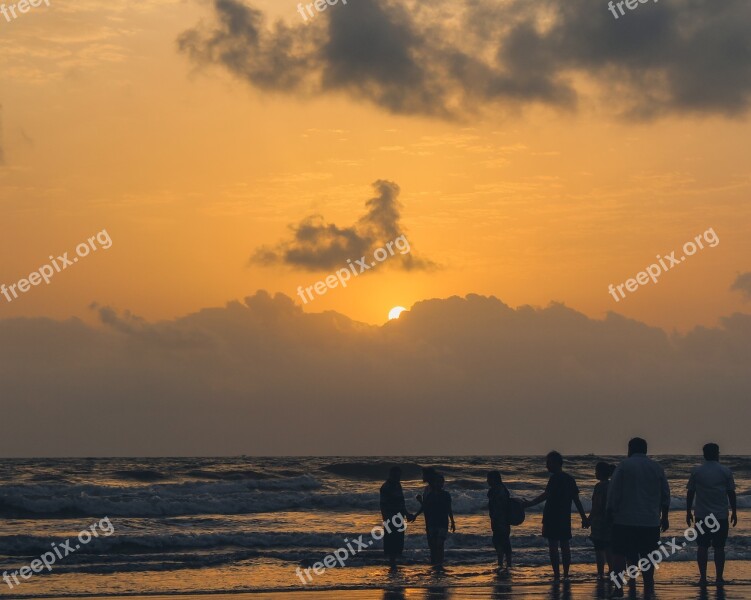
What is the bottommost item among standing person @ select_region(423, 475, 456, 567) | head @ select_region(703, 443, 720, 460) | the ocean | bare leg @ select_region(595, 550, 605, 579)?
the ocean

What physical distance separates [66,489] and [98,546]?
20.7 meters

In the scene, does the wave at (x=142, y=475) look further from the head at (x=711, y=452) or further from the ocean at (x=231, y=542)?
the head at (x=711, y=452)

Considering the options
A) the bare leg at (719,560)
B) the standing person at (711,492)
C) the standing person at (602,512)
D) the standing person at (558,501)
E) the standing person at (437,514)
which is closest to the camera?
the standing person at (711,492)

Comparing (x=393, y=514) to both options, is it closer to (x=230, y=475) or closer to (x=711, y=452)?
(x=711, y=452)

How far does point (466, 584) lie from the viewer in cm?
1616

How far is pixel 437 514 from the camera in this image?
18.1 metres

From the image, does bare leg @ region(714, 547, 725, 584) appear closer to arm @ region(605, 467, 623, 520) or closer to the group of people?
the group of people

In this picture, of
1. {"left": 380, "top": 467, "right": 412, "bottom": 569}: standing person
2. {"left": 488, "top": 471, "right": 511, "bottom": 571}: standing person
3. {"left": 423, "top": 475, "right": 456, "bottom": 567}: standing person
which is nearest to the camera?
{"left": 488, "top": 471, "right": 511, "bottom": 571}: standing person

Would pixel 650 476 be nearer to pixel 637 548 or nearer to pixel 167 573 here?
pixel 637 548

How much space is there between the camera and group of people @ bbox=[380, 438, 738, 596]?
467 inches

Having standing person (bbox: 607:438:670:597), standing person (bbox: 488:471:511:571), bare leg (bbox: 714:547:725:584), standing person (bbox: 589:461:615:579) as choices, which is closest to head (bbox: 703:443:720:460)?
standing person (bbox: 589:461:615:579)

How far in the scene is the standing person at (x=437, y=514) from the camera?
59.5 feet

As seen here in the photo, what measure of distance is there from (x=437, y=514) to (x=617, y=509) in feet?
21.6

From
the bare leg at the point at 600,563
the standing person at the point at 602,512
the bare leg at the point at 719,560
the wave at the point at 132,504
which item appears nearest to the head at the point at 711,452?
the standing person at the point at 602,512
